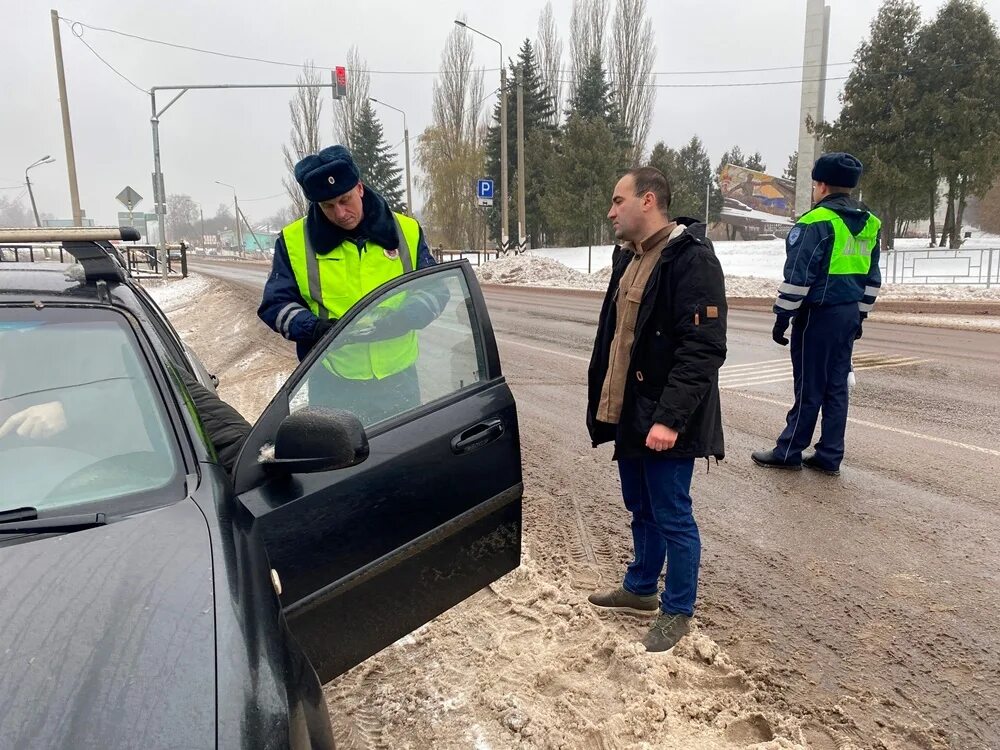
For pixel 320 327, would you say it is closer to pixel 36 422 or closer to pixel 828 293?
pixel 36 422

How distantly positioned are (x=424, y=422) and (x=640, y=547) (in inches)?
52.5

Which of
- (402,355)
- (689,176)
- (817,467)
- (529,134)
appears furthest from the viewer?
(689,176)

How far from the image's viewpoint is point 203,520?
1.67m

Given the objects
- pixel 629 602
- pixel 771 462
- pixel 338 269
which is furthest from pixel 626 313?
pixel 771 462

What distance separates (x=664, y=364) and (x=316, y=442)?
1.47 m

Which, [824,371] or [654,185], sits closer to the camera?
[654,185]

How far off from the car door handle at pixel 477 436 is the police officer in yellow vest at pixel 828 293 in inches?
114

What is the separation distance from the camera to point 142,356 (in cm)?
212

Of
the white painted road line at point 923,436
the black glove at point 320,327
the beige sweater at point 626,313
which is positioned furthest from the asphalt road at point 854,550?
the black glove at point 320,327

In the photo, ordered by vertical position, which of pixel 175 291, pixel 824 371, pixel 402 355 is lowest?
pixel 175 291

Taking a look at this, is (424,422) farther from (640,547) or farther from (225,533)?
(640,547)

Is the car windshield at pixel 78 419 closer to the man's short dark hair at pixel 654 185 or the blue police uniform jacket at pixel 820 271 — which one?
the man's short dark hair at pixel 654 185

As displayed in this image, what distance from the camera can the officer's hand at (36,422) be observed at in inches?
73.6

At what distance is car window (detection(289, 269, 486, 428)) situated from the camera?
222 cm
